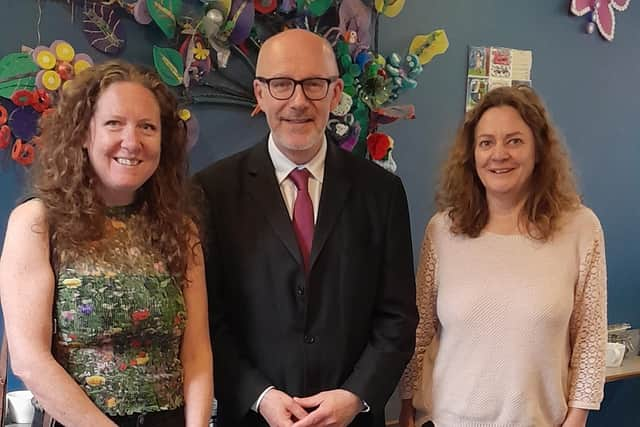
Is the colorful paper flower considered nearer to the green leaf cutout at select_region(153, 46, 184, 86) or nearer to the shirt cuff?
the green leaf cutout at select_region(153, 46, 184, 86)

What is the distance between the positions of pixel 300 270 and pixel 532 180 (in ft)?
2.29

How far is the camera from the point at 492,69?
2.85m

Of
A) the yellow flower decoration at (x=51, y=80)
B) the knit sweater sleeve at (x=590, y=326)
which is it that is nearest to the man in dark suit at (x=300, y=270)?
the knit sweater sleeve at (x=590, y=326)

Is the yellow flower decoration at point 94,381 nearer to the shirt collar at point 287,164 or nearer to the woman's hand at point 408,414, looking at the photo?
the shirt collar at point 287,164

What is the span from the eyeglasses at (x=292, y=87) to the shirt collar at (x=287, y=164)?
0.45 feet

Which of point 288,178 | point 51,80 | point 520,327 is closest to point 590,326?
point 520,327

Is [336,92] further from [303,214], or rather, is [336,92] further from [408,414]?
[408,414]

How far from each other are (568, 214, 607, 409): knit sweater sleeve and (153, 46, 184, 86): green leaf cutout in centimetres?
128

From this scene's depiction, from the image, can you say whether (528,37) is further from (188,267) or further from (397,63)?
(188,267)

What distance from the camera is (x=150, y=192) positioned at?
1.57 metres

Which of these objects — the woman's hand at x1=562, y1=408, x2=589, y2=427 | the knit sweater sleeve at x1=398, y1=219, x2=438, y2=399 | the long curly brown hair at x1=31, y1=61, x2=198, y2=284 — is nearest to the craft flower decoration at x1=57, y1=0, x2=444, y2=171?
the long curly brown hair at x1=31, y1=61, x2=198, y2=284

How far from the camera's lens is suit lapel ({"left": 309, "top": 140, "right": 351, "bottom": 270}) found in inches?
66.9

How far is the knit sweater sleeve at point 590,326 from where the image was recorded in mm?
1822

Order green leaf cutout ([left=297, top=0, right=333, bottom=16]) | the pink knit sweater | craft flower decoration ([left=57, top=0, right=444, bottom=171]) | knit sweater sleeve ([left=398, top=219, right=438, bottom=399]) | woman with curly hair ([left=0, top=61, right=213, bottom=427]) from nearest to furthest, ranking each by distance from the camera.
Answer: woman with curly hair ([left=0, top=61, right=213, bottom=427]) < the pink knit sweater < knit sweater sleeve ([left=398, top=219, right=438, bottom=399]) < craft flower decoration ([left=57, top=0, right=444, bottom=171]) < green leaf cutout ([left=297, top=0, right=333, bottom=16])
